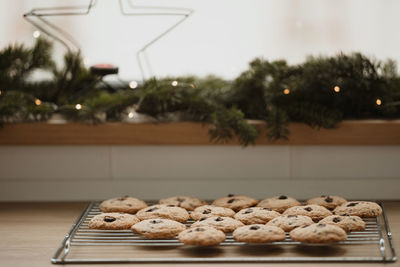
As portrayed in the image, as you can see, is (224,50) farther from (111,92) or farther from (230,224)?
(230,224)

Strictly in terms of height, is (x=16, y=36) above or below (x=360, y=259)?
above

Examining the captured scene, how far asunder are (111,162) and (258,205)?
44 centimetres

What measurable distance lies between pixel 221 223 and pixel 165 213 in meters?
0.14

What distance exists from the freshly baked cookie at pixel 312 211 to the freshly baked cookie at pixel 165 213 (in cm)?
23

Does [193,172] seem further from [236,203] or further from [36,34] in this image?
[36,34]

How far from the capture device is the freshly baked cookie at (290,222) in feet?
3.58

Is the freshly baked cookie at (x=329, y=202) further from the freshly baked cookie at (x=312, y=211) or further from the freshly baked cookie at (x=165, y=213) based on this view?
the freshly baked cookie at (x=165, y=213)

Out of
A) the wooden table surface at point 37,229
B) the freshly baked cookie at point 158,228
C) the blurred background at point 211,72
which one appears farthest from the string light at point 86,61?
the freshly baked cookie at point 158,228

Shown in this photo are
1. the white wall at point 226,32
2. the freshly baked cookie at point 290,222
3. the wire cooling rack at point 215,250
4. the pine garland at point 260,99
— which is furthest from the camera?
the white wall at point 226,32

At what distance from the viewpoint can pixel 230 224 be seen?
3.64 ft

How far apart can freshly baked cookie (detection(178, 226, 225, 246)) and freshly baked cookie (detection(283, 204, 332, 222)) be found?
221mm

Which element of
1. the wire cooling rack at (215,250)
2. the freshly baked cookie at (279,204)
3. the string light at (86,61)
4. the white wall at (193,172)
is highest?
the string light at (86,61)

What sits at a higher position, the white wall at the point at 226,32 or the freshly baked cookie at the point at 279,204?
the white wall at the point at 226,32

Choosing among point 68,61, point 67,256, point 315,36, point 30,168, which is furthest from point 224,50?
point 67,256
